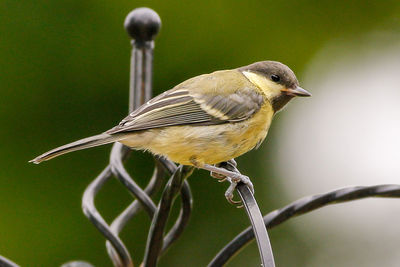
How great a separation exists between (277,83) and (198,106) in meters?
0.36

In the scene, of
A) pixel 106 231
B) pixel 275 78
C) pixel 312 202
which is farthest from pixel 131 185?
pixel 275 78

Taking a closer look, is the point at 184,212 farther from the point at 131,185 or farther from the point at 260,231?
the point at 260,231

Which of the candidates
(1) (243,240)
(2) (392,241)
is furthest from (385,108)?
(1) (243,240)

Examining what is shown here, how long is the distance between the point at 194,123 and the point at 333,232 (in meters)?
2.46

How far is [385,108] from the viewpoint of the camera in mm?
5469

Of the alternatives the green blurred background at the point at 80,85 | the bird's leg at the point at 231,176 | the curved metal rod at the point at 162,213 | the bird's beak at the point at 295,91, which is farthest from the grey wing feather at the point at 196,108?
the green blurred background at the point at 80,85

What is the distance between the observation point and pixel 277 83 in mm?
3408

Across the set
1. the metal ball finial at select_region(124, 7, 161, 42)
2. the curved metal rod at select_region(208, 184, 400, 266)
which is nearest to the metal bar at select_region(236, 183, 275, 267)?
the curved metal rod at select_region(208, 184, 400, 266)

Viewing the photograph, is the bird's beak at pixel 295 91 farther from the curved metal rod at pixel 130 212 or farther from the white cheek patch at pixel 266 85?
the curved metal rod at pixel 130 212

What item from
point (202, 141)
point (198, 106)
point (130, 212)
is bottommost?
point (130, 212)

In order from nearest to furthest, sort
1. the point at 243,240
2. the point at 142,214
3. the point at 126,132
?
the point at 243,240 < the point at 126,132 < the point at 142,214

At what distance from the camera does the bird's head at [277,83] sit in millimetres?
3377

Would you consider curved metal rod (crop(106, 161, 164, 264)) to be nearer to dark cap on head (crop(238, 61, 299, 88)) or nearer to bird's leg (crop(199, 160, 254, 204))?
bird's leg (crop(199, 160, 254, 204))

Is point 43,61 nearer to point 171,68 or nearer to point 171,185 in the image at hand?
point 171,68
